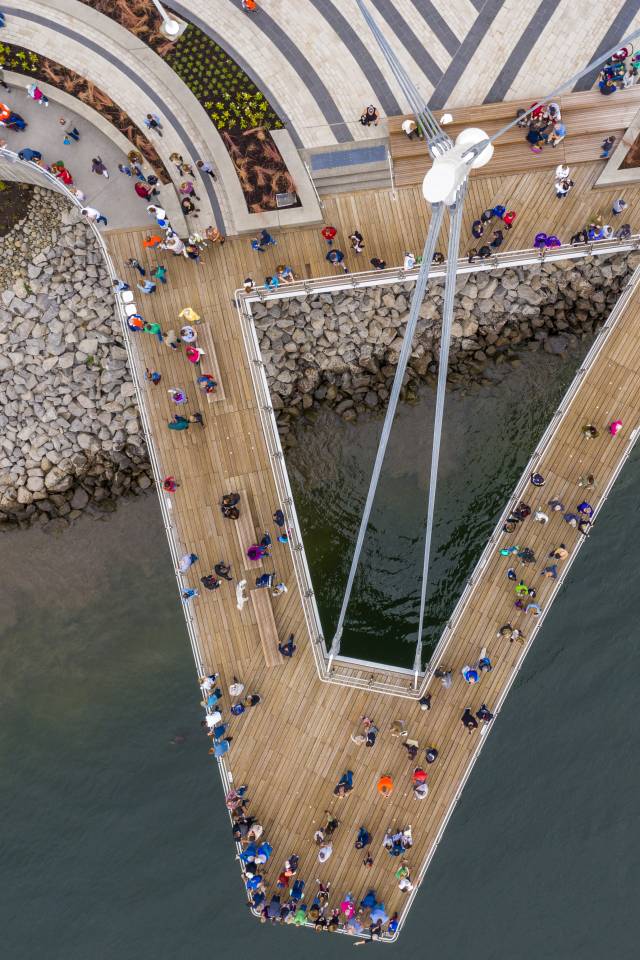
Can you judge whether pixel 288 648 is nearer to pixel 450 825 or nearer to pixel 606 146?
pixel 450 825

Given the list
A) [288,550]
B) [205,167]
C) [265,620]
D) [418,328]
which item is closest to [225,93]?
[205,167]

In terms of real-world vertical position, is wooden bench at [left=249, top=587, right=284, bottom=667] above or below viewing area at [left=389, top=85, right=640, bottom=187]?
below

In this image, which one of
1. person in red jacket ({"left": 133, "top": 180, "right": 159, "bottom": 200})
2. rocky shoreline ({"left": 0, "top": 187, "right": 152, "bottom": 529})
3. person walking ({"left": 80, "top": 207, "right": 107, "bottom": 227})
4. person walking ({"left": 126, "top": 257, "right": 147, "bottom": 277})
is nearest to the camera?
person in red jacket ({"left": 133, "top": 180, "right": 159, "bottom": 200})

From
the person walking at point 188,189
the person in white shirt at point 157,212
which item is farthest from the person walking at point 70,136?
the person walking at point 188,189

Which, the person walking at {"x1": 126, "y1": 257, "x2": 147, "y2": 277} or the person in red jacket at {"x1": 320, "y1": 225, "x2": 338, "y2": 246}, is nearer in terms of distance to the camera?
the person in red jacket at {"x1": 320, "y1": 225, "x2": 338, "y2": 246}

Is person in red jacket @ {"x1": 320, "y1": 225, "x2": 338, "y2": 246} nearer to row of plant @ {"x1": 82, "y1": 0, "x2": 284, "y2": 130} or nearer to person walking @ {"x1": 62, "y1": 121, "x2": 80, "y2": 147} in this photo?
row of plant @ {"x1": 82, "y1": 0, "x2": 284, "y2": 130}

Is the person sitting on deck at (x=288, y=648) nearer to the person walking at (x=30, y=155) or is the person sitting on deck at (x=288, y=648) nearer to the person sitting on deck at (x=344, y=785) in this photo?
the person sitting on deck at (x=344, y=785)

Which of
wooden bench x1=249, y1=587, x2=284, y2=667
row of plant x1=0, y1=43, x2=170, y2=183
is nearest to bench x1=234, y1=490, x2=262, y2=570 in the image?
wooden bench x1=249, y1=587, x2=284, y2=667

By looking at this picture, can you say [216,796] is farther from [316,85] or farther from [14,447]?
[316,85]
